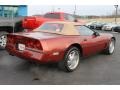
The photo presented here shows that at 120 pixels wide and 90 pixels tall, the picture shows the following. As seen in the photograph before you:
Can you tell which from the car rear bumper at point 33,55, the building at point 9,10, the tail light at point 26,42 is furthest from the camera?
the building at point 9,10

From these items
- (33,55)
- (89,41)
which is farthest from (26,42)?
(89,41)

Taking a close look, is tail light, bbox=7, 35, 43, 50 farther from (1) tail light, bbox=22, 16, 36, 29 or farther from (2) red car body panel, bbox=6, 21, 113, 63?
(1) tail light, bbox=22, 16, 36, 29

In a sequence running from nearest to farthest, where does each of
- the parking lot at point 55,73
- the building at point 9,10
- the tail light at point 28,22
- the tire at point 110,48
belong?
the parking lot at point 55,73, the tire at point 110,48, the tail light at point 28,22, the building at point 9,10

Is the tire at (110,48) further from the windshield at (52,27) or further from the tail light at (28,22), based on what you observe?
the tail light at (28,22)

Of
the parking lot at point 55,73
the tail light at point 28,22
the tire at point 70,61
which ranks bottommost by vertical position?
the parking lot at point 55,73

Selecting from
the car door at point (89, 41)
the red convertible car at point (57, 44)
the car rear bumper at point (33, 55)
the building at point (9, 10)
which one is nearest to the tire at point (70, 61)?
the red convertible car at point (57, 44)

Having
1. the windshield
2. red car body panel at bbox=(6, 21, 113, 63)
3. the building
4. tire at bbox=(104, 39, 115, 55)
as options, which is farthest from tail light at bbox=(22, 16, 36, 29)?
tire at bbox=(104, 39, 115, 55)

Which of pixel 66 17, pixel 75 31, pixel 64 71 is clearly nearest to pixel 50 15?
pixel 66 17

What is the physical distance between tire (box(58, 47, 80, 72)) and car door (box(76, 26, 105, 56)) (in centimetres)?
33

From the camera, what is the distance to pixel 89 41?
263 inches

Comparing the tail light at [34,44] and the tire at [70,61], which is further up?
the tail light at [34,44]

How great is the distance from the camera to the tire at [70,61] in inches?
229

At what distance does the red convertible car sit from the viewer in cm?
544

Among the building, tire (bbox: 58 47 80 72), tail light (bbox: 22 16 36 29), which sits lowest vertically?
tire (bbox: 58 47 80 72)
